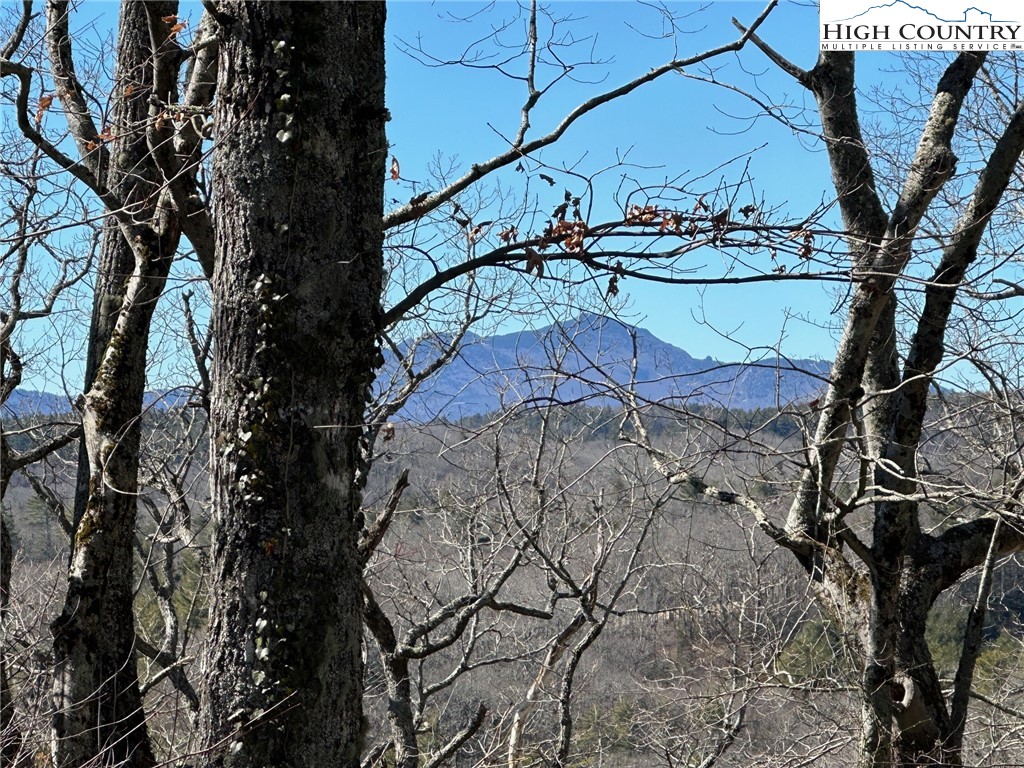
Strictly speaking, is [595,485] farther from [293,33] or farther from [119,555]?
[293,33]

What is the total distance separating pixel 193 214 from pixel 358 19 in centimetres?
138

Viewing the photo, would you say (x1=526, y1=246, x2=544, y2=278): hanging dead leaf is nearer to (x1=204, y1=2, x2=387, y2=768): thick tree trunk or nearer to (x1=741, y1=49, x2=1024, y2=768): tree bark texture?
(x1=204, y1=2, x2=387, y2=768): thick tree trunk


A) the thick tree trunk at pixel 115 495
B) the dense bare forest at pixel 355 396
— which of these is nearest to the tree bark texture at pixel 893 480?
the dense bare forest at pixel 355 396

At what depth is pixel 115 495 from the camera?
195 inches

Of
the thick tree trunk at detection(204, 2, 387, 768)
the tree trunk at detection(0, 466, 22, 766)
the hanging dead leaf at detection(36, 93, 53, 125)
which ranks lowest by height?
the tree trunk at detection(0, 466, 22, 766)

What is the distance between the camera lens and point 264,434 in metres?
2.94

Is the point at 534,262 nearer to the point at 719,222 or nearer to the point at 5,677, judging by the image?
the point at 719,222

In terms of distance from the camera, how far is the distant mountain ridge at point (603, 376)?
9.84 feet

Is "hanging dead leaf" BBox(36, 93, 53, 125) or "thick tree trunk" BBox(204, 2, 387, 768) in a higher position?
"hanging dead leaf" BBox(36, 93, 53, 125)

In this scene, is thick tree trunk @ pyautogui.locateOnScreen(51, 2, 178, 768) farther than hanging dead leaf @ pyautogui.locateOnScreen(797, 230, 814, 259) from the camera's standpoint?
Yes

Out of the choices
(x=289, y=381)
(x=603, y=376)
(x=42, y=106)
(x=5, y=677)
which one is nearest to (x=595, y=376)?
(x=603, y=376)

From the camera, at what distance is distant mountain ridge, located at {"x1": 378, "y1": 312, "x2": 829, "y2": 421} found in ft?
9.84

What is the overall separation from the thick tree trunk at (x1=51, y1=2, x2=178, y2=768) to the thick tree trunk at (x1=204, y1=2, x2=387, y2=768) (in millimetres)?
2020

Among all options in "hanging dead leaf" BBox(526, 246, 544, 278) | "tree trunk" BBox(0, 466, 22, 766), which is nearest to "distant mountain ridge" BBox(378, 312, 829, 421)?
"hanging dead leaf" BBox(526, 246, 544, 278)
